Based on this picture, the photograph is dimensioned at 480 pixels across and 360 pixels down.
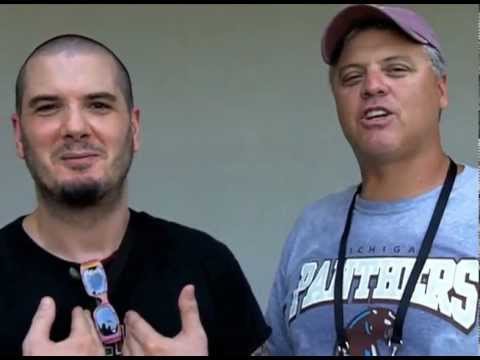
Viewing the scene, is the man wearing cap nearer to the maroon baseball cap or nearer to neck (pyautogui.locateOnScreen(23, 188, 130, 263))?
the maroon baseball cap

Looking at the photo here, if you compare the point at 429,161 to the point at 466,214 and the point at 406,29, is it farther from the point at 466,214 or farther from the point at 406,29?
the point at 406,29

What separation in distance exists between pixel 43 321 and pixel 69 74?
53 cm

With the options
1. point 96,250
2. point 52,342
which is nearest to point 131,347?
point 52,342

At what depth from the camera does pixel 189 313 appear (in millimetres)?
1822

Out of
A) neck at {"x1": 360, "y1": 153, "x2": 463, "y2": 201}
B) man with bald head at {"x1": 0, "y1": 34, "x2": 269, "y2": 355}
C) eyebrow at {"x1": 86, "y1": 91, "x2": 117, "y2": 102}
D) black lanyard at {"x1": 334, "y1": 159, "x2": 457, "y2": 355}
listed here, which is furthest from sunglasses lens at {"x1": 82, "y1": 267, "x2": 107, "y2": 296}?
neck at {"x1": 360, "y1": 153, "x2": 463, "y2": 201}

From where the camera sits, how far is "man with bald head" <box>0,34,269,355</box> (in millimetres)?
1837

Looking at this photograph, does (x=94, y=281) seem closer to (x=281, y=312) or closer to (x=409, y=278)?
(x=281, y=312)

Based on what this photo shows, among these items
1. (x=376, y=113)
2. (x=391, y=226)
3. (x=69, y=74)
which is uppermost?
(x=69, y=74)

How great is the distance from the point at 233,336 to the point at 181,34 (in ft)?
5.78

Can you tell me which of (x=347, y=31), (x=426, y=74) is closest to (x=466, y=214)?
(x=426, y=74)

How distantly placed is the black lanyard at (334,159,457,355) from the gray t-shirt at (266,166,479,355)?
11mm

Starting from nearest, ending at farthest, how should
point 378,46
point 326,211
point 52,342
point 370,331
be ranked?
1. point 52,342
2. point 370,331
3. point 378,46
4. point 326,211

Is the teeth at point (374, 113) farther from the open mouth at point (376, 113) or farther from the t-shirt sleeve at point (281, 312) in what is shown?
the t-shirt sleeve at point (281, 312)

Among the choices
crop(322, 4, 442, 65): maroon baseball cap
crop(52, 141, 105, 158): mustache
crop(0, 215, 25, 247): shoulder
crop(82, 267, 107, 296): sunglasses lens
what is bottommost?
crop(82, 267, 107, 296): sunglasses lens
